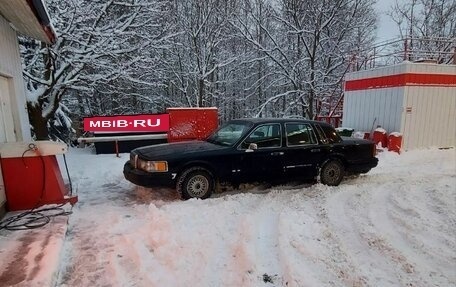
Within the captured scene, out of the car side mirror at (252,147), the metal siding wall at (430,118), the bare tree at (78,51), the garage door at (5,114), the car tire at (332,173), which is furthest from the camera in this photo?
the metal siding wall at (430,118)

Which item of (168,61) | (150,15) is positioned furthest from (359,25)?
(150,15)

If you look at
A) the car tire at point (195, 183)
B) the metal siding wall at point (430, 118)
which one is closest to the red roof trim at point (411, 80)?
the metal siding wall at point (430, 118)

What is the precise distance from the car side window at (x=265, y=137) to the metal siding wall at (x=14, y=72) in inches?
177

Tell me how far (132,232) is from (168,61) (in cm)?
1640

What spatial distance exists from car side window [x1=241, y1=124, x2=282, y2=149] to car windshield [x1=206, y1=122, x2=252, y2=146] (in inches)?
6.9

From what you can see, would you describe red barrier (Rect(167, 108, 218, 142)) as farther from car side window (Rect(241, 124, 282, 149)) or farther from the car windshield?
car side window (Rect(241, 124, 282, 149))

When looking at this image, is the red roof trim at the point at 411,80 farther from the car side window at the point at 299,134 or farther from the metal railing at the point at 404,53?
the car side window at the point at 299,134

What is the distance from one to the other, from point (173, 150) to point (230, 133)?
4.23 feet

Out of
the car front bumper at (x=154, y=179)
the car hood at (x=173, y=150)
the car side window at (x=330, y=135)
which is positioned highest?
the car side window at (x=330, y=135)

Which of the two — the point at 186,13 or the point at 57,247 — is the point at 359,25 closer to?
the point at 186,13

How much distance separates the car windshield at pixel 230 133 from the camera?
6.64 metres

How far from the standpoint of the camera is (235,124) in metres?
7.21

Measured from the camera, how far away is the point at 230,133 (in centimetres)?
694

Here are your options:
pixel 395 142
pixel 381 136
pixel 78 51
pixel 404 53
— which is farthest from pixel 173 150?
pixel 404 53
